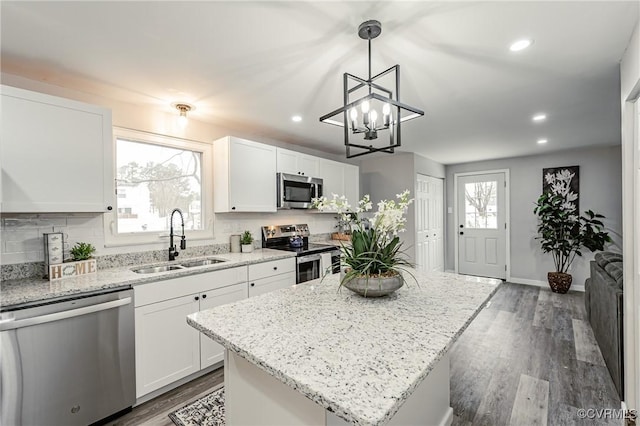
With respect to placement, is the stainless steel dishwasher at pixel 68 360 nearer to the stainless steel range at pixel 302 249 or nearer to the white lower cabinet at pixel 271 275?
the white lower cabinet at pixel 271 275

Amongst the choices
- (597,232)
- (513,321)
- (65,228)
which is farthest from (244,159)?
(597,232)

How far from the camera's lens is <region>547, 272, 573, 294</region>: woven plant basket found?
4.57 m

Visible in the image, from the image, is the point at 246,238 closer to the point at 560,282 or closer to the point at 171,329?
the point at 171,329

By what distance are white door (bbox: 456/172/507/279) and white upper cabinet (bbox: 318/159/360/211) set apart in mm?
2600

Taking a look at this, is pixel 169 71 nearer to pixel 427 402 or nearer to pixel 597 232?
pixel 427 402

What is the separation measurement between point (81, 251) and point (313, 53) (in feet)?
7.48

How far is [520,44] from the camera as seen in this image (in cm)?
178

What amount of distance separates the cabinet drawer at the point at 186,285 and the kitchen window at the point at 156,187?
728 mm

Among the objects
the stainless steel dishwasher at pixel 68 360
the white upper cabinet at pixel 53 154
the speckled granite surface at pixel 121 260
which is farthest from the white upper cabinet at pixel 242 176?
the stainless steel dishwasher at pixel 68 360

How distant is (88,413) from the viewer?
1856 mm

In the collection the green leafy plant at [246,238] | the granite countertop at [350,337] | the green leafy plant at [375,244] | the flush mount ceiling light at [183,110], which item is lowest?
the granite countertop at [350,337]

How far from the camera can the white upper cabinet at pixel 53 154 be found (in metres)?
1.85

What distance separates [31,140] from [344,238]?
3.59 metres

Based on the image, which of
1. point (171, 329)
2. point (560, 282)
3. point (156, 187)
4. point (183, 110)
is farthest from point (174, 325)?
point (560, 282)
